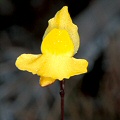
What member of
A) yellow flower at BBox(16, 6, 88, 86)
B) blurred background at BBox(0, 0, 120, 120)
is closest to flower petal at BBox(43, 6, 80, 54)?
yellow flower at BBox(16, 6, 88, 86)

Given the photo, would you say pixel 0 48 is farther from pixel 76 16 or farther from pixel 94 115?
pixel 94 115

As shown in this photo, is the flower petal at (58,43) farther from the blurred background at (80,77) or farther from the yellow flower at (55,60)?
the blurred background at (80,77)

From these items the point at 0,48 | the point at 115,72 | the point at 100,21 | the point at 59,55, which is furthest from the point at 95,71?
the point at 59,55

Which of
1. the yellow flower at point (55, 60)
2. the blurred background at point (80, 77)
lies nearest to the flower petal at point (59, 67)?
the yellow flower at point (55, 60)

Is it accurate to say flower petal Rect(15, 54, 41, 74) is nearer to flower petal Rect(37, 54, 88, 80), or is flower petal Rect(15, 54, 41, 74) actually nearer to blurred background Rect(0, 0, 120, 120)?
flower petal Rect(37, 54, 88, 80)

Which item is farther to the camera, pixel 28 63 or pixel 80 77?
pixel 80 77

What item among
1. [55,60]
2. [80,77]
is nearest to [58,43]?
[55,60]

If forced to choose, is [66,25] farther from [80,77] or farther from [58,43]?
[80,77]
